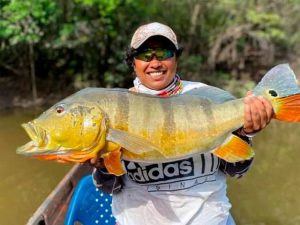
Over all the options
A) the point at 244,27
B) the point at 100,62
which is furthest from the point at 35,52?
the point at 244,27

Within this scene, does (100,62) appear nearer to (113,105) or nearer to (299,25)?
(299,25)

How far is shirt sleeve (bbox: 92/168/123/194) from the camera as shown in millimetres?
2562

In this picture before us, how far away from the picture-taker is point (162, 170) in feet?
8.07

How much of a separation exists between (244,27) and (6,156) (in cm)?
566

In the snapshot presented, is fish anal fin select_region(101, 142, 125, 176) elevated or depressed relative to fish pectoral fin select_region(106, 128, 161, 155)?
depressed

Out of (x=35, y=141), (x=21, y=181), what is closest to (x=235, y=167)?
(x=35, y=141)

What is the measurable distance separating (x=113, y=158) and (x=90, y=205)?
1.97 m

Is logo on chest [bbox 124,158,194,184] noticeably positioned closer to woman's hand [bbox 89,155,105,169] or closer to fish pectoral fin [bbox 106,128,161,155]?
woman's hand [bbox 89,155,105,169]

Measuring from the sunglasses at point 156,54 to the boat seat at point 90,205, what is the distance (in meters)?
1.72

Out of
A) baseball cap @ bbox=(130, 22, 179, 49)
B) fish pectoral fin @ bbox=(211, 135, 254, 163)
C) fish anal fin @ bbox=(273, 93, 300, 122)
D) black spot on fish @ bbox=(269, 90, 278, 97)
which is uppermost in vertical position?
baseball cap @ bbox=(130, 22, 179, 49)

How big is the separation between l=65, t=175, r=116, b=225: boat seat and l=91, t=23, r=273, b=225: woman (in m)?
1.43

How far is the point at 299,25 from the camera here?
11.0 meters

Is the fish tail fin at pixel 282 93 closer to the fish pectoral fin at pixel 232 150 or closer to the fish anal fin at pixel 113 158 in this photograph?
the fish pectoral fin at pixel 232 150

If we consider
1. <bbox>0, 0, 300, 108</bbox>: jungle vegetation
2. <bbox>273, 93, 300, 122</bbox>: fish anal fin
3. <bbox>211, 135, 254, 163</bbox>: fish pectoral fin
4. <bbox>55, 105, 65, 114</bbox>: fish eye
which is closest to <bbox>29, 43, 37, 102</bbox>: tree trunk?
<bbox>0, 0, 300, 108</bbox>: jungle vegetation
